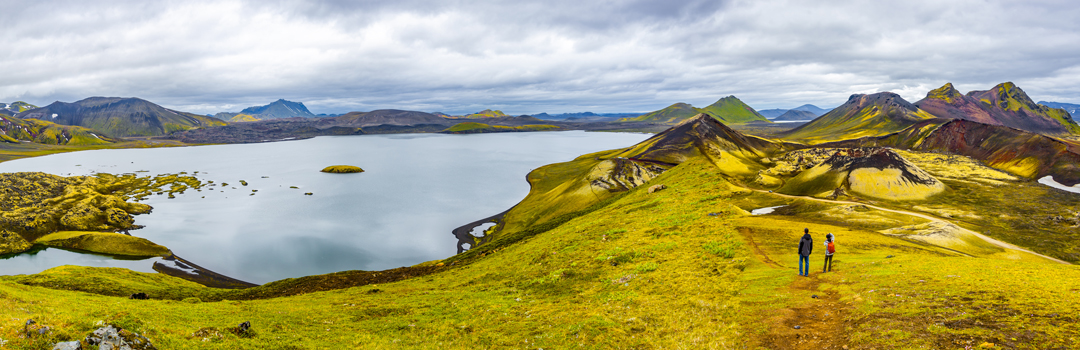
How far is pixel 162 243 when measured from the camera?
79500mm

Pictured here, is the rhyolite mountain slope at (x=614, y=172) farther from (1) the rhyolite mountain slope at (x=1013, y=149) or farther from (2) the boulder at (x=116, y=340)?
(1) the rhyolite mountain slope at (x=1013, y=149)

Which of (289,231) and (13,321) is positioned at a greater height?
(13,321)

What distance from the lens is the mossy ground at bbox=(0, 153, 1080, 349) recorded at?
14.2m

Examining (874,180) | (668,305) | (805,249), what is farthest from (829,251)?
(874,180)

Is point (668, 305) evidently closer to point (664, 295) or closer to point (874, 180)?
point (664, 295)

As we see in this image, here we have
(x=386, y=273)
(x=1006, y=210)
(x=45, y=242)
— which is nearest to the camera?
(x=386, y=273)

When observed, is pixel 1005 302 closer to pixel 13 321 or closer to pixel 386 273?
pixel 13 321

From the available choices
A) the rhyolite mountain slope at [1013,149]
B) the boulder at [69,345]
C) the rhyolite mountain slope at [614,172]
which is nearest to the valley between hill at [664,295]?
the boulder at [69,345]

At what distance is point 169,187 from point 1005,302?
186 m

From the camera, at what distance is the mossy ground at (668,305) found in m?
14.2

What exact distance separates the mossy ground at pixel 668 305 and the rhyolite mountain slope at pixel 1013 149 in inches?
6076

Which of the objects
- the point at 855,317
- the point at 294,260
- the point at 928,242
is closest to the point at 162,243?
the point at 294,260

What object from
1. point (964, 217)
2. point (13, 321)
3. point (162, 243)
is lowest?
point (162, 243)

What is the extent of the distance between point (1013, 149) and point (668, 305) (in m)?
206
